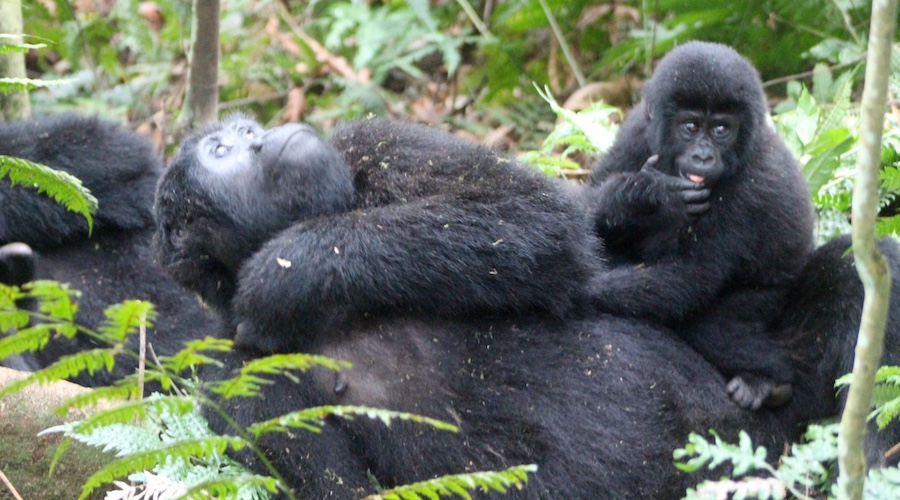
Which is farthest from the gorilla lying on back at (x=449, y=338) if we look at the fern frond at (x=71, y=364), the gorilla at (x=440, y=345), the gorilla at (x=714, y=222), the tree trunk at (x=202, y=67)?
the tree trunk at (x=202, y=67)

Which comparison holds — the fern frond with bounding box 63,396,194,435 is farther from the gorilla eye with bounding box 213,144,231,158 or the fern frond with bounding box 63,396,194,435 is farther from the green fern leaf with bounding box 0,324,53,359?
the gorilla eye with bounding box 213,144,231,158

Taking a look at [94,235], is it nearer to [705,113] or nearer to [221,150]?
[221,150]

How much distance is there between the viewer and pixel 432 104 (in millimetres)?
8578

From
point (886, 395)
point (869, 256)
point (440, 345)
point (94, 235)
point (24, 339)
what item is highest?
point (869, 256)

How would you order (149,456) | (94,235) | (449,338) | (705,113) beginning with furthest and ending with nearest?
(94,235) → (705,113) → (449,338) → (149,456)

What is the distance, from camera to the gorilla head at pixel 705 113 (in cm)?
381

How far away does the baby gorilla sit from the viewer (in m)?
3.29

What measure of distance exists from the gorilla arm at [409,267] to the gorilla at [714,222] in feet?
1.10

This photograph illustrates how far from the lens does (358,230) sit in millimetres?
3340

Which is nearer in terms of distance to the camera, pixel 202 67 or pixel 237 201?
pixel 237 201

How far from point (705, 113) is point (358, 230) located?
1471 millimetres

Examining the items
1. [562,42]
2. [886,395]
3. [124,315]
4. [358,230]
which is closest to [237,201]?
[358,230]

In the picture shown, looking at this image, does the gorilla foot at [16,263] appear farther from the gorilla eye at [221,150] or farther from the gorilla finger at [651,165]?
the gorilla finger at [651,165]

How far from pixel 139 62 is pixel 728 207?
24.7ft
